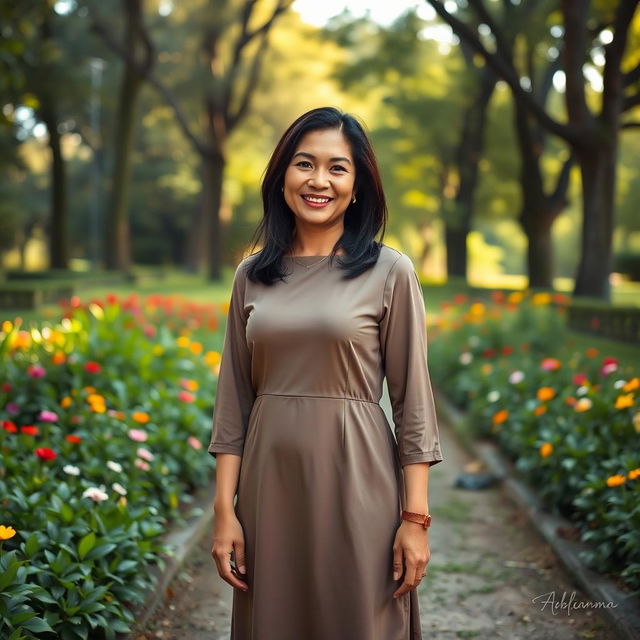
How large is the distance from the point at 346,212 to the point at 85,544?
6.33 ft

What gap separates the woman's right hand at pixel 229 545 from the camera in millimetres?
2709

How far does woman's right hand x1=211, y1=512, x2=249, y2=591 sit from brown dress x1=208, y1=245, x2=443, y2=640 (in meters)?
0.04

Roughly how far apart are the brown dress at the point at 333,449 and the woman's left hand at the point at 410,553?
4 cm

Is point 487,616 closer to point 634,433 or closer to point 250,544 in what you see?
point 634,433

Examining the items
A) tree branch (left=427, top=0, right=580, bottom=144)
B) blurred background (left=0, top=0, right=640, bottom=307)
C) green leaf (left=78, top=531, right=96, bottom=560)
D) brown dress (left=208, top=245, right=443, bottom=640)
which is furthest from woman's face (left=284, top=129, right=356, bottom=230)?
tree branch (left=427, top=0, right=580, bottom=144)

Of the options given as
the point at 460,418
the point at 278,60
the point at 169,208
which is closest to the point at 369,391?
the point at 460,418

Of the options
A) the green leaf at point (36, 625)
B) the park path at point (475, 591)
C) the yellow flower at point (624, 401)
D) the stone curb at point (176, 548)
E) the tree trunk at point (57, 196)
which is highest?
the tree trunk at point (57, 196)

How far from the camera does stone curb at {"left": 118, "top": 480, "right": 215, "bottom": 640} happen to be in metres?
4.29

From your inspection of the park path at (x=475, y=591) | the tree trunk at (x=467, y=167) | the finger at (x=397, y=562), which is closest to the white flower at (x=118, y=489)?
the park path at (x=475, y=591)

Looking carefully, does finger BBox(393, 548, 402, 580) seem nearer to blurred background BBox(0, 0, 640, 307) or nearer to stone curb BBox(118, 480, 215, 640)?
stone curb BBox(118, 480, 215, 640)

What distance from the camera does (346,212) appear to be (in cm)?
292

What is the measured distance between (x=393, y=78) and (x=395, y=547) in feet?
96.4

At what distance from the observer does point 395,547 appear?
264cm

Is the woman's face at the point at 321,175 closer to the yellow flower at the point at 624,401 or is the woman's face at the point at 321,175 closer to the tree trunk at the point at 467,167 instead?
the yellow flower at the point at 624,401
